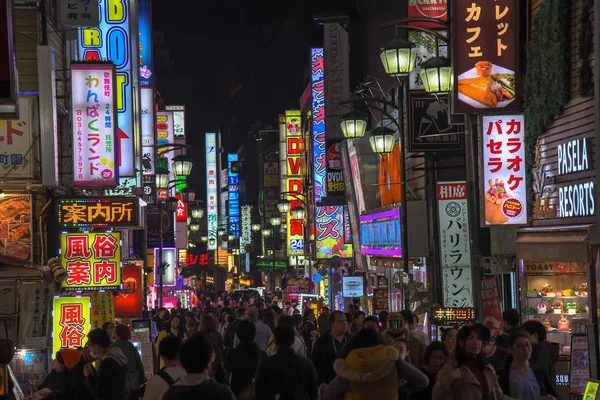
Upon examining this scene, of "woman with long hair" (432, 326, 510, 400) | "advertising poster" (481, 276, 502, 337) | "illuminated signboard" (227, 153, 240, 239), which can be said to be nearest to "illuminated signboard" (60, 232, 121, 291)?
"advertising poster" (481, 276, 502, 337)

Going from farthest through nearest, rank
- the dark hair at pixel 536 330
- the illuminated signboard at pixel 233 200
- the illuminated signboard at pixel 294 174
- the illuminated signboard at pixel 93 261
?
1. the illuminated signboard at pixel 233 200
2. the illuminated signboard at pixel 294 174
3. the illuminated signboard at pixel 93 261
4. the dark hair at pixel 536 330

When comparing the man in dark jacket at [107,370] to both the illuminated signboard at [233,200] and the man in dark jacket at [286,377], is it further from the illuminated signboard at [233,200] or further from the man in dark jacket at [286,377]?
the illuminated signboard at [233,200]

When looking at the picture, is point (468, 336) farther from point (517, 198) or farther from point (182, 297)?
point (182, 297)

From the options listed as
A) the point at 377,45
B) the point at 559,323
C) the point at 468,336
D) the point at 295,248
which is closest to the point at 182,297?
the point at 295,248

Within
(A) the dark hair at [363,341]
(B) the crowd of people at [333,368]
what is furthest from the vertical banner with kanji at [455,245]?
(A) the dark hair at [363,341]

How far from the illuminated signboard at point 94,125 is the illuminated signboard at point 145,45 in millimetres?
15976

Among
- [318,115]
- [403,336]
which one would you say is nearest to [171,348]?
[403,336]

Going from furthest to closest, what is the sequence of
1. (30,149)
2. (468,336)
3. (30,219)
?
(30,219) → (30,149) → (468,336)

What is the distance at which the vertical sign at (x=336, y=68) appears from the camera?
36.8 m

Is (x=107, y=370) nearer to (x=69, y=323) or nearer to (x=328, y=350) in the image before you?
(x=328, y=350)

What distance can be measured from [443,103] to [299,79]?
60.1 meters

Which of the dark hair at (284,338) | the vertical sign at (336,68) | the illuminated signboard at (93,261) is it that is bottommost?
the dark hair at (284,338)

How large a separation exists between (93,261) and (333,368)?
13612mm

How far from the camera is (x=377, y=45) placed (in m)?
33.6
